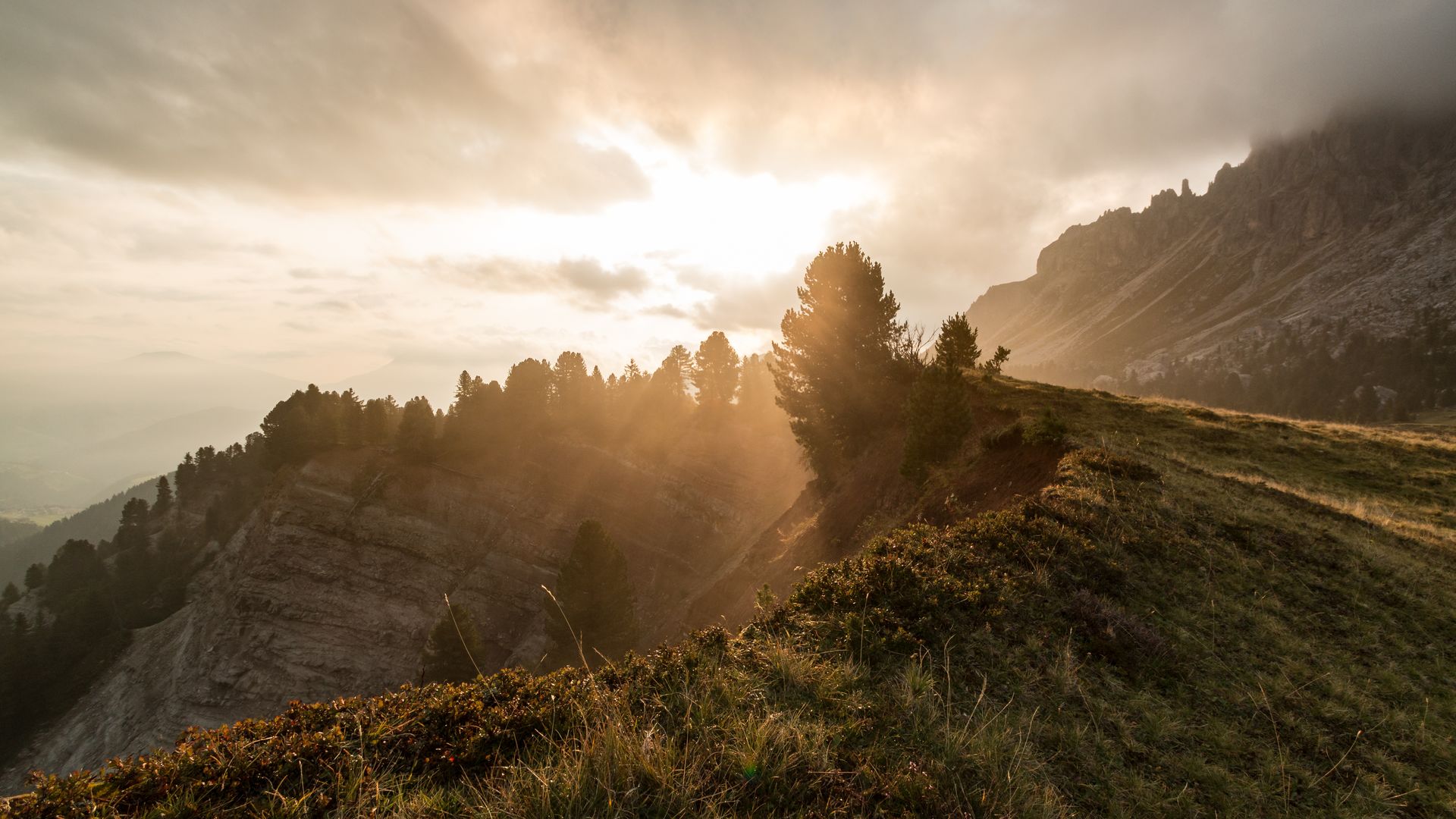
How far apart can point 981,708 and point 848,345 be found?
2851cm

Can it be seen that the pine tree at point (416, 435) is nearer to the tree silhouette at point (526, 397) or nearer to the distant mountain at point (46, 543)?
the tree silhouette at point (526, 397)

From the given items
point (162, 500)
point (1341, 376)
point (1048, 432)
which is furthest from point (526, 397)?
point (1341, 376)

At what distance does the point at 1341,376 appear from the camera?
373 ft

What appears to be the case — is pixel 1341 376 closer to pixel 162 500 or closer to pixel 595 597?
pixel 595 597

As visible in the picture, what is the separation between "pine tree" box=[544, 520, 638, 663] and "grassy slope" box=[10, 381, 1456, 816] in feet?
107

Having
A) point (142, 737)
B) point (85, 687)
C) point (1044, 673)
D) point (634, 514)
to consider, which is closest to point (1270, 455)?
point (1044, 673)

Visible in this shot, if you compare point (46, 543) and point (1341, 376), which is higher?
point (46, 543)

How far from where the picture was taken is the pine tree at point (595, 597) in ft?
126

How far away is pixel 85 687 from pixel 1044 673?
96.0 m

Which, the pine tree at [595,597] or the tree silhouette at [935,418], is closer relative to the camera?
the tree silhouette at [935,418]

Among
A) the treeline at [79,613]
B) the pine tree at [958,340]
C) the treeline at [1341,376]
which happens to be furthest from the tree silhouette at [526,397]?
the treeline at [1341,376]

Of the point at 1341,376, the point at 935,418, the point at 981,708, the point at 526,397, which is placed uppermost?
the point at 526,397

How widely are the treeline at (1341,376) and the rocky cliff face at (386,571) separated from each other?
92183mm

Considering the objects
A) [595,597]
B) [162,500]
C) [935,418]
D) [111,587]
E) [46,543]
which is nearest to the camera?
[935,418]
